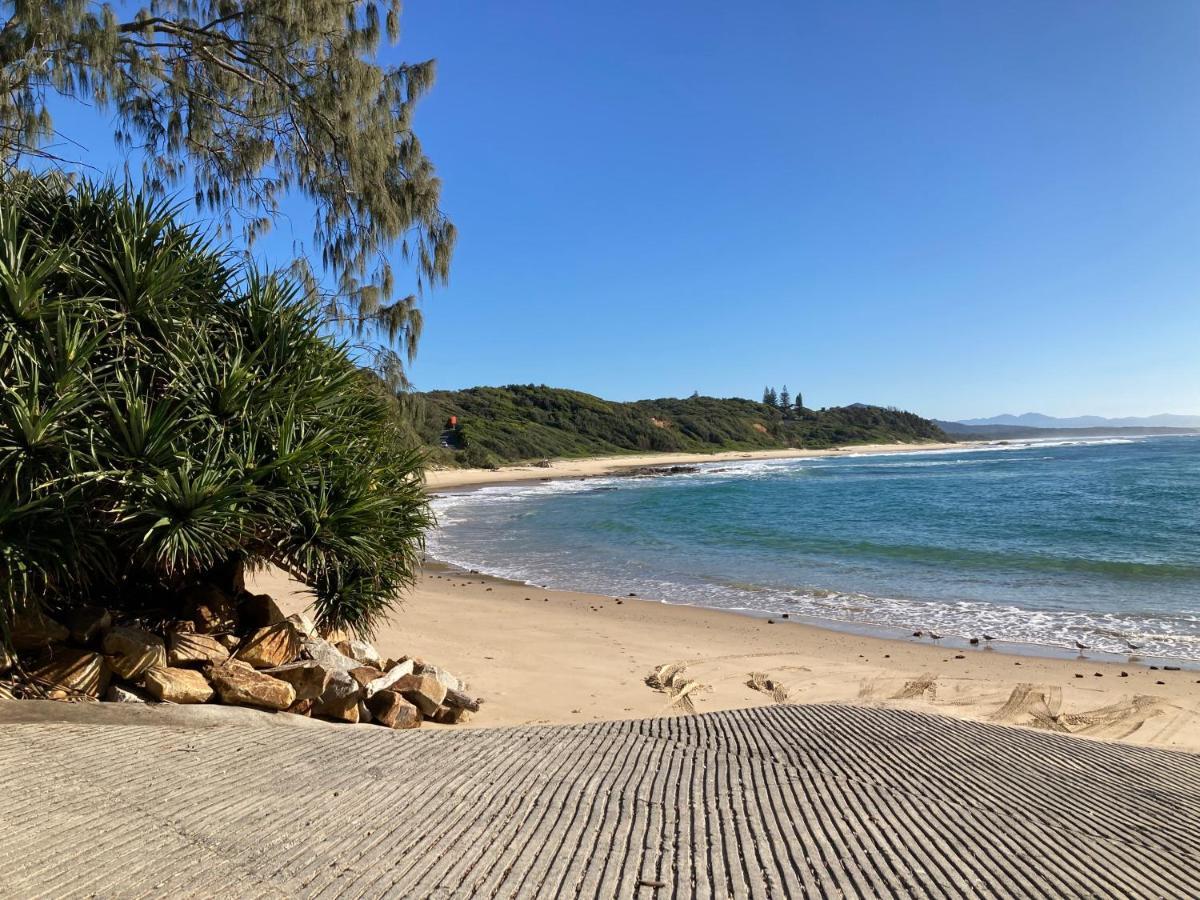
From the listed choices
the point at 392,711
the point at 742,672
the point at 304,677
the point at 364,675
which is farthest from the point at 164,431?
the point at 742,672

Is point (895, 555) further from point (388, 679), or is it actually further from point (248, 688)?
point (248, 688)

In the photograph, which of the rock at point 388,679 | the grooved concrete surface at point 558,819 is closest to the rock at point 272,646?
the rock at point 388,679

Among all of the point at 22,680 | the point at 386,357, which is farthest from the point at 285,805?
the point at 386,357

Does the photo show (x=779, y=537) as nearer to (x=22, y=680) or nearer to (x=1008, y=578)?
(x=1008, y=578)

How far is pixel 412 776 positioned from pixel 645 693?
460cm

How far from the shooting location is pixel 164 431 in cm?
440

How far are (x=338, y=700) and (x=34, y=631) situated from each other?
1914 mm

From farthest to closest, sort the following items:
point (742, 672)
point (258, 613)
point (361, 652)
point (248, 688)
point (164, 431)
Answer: point (742, 672) → point (361, 652) → point (258, 613) → point (248, 688) → point (164, 431)

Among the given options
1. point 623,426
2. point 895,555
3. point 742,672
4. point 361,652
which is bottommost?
point 895,555

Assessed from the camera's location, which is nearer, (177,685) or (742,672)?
(177,685)

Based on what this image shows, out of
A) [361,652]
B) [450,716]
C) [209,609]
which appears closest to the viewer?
[209,609]

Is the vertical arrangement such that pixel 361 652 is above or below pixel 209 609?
below

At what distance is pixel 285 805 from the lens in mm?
2652

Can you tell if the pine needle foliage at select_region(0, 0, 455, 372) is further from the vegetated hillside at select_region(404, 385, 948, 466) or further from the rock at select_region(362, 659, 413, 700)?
the vegetated hillside at select_region(404, 385, 948, 466)
